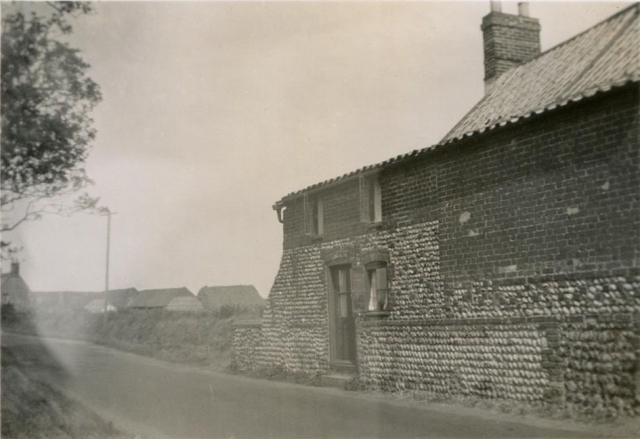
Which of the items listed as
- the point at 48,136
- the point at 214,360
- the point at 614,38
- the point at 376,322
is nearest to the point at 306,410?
the point at 376,322

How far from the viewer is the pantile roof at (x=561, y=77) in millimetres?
10227

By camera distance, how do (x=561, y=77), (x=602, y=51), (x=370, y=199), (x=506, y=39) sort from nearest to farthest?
(x=602, y=51), (x=561, y=77), (x=370, y=199), (x=506, y=39)

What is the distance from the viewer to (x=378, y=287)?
14211 millimetres

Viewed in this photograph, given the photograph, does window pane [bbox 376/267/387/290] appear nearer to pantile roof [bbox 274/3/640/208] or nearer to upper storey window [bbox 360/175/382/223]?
upper storey window [bbox 360/175/382/223]

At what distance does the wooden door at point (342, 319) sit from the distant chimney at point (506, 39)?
6.63m

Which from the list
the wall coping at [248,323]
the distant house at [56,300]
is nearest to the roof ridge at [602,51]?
the distant house at [56,300]

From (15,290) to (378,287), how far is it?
24.9 feet

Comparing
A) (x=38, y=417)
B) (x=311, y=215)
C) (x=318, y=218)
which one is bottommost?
(x=38, y=417)

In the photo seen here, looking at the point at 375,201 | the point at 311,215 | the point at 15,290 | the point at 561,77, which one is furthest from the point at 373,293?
the point at 15,290

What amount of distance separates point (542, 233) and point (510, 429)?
10.7 feet

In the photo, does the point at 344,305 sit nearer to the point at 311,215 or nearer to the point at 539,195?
the point at 311,215

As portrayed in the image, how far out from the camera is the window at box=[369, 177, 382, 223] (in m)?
14.3

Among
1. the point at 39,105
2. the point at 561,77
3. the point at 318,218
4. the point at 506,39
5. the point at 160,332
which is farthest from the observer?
the point at 160,332

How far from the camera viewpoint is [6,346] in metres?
11.1
